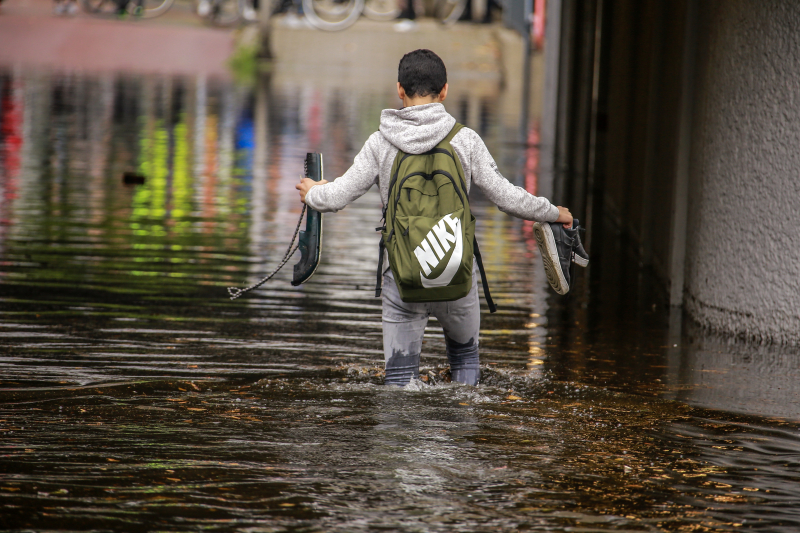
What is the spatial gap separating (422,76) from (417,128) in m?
0.20

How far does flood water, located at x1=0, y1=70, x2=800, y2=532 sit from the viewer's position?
3.47 metres

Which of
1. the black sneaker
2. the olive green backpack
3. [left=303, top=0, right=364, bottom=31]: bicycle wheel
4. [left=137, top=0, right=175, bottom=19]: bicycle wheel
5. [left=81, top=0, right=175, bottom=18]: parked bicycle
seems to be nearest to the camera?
the olive green backpack

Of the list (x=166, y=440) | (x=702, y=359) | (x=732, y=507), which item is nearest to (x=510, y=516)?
(x=732, y=507)

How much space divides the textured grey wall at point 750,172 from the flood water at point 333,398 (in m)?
0.23

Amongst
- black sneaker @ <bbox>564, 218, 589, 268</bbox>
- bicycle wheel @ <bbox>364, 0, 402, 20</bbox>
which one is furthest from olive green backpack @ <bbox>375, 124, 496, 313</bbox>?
bicycle wheel @ <bbox>364, 0, 402, 20</bbox>

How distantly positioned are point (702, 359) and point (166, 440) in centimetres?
285

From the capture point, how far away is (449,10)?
29281mm

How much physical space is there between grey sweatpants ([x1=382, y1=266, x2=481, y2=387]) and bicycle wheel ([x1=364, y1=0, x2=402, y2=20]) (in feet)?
82.4

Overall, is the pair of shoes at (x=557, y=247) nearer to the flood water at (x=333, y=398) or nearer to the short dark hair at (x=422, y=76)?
the flood water at (x=333, y=398)

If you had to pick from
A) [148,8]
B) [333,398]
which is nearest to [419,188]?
[333,398]

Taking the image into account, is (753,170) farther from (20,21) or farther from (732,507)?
(20,21)

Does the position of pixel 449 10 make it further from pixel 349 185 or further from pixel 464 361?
pixel 349 185

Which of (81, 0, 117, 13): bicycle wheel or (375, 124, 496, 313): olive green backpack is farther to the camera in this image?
(81, 0, 117, 13): bicycle wheel

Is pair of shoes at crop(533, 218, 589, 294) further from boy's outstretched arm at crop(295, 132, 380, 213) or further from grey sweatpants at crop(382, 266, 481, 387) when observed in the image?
boy's outstretched arm at crop(295, 132, 380, 213)
